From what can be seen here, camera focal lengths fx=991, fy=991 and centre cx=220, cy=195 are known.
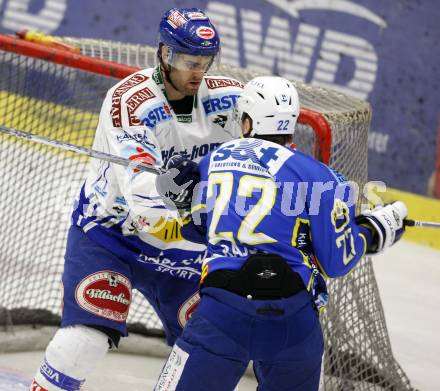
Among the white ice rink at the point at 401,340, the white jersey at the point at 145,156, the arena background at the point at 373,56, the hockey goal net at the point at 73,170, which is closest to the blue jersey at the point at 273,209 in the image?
the white jersey at the point at 145,156

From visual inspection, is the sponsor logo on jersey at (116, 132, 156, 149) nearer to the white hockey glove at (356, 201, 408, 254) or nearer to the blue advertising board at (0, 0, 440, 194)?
the white hockey glove at (356, 201, 408, 254)

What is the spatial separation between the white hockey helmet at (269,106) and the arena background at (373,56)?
3.23 m

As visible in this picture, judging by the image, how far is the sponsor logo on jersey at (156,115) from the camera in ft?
9.73

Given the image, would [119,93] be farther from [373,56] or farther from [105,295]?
[373,56]

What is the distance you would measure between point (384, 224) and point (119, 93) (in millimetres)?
905

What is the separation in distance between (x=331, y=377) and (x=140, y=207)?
1.20 meters

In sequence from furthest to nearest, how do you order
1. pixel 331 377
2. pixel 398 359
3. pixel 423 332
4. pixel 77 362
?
1. pixel 423 332
2. pixel 398 359
3. pixel 331 377
4. pixel 77 362

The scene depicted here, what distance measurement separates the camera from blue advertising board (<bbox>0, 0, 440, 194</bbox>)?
18.9ft

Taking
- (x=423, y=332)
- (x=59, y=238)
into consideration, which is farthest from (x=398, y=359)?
(x=59, y=238)

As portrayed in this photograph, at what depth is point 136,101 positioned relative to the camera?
297 centimetres

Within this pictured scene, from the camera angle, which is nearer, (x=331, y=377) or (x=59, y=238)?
(x=331, y=377)

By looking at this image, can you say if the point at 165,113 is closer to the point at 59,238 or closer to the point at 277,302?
the point at 277,302

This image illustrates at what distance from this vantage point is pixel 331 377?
12.1ft

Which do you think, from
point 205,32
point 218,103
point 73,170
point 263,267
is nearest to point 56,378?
point 263,267
